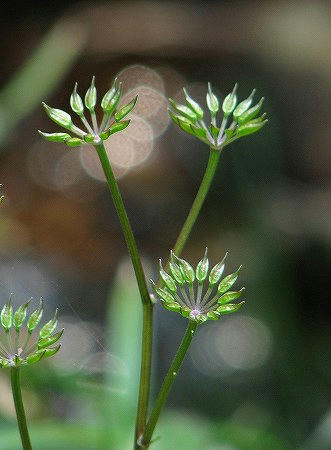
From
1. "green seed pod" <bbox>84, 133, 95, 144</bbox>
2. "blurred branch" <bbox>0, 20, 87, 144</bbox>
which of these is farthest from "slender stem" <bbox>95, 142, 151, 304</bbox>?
"blurred branch" <bbox>0, 20, 87, 144</bbox>

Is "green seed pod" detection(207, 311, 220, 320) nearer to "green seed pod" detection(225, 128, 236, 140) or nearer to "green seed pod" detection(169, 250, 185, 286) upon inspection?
"green seed pod" detection(169, 250, 185, 286)

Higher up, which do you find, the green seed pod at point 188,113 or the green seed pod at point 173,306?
the green seed pod at point 188,113

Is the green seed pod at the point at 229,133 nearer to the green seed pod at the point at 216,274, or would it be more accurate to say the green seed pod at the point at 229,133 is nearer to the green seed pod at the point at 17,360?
the green seed pod at the point at 216,274

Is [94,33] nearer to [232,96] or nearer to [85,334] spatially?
[85,334]

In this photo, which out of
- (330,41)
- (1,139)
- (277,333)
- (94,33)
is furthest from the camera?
(94,33)

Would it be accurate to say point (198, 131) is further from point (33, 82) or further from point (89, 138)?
point (33, 82)

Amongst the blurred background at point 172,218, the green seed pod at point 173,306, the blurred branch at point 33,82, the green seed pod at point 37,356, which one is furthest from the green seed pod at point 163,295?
the blurred branch at point 33,82

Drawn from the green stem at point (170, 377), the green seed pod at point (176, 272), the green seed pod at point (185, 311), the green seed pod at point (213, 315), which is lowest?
the green stem at point (170, 377)

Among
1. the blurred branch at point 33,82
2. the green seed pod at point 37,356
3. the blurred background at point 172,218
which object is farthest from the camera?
the blurred branch at point 33,82

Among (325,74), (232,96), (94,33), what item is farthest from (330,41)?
(232,96)
